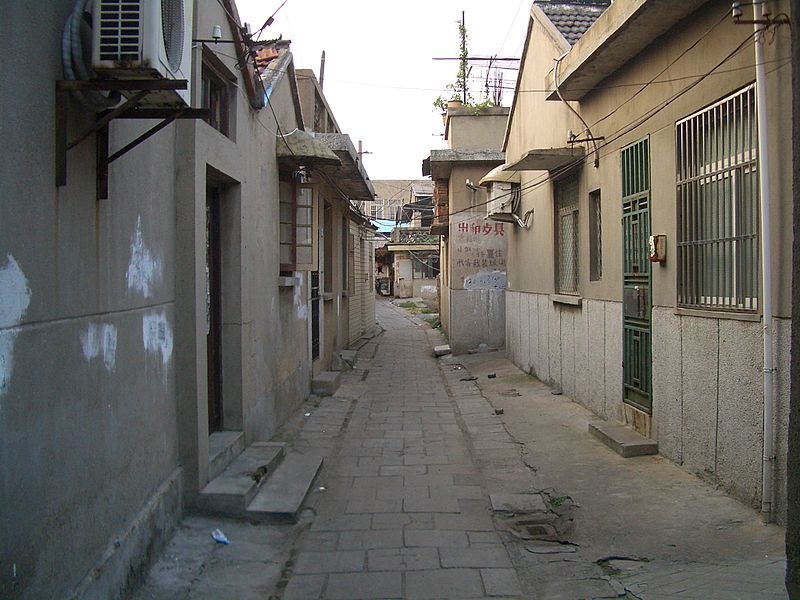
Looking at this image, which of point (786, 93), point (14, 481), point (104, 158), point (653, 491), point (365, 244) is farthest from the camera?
point (365, 244)

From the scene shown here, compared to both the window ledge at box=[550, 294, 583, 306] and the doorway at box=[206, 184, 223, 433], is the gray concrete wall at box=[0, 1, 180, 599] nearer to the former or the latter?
the doorway at box=[206, 184, 223, 433]

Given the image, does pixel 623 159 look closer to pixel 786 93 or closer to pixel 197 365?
pixel 786 93

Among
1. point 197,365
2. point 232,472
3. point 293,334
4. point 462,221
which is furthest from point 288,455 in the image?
point 462,221

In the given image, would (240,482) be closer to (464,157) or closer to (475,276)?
(475,276)

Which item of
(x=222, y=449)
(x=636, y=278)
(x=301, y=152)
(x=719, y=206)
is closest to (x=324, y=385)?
(x=301, y=152)

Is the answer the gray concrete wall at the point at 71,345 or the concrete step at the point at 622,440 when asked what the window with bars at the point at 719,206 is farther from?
the gray concrete wall at the point at 71,345

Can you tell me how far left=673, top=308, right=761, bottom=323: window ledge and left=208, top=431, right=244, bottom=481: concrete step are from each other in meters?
4.32

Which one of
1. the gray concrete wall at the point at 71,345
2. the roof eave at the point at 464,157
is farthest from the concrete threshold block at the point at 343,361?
the gray concrete wall at the point at 71,345

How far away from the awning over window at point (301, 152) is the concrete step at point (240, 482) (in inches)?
150

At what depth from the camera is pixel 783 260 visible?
16.1 ft

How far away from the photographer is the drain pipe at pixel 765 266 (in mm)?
Result: 4949

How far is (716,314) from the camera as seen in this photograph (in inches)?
229

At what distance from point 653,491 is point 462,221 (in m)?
12.0

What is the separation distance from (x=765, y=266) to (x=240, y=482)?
4.38 m
